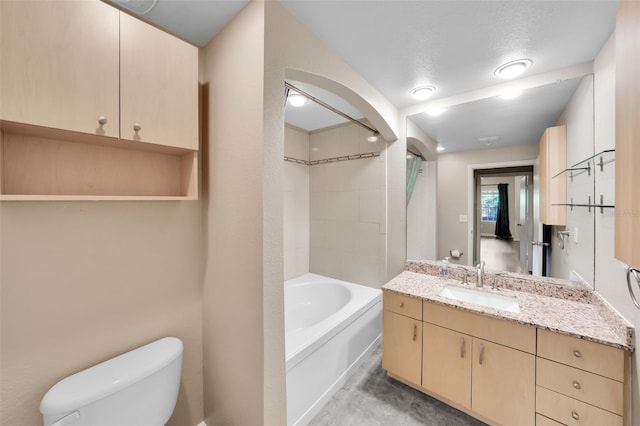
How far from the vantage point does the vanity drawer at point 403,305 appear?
1708 millimetres

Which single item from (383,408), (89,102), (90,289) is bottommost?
(383,408)

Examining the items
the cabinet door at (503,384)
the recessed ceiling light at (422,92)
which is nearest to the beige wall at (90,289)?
the cabinet door at (503,384)

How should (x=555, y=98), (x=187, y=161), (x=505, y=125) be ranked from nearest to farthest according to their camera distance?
(x=187, y=161) < (x=555, y=98) < (x=505, y=125)

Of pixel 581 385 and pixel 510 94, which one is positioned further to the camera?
pixel 510 94

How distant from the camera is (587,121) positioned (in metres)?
1.48

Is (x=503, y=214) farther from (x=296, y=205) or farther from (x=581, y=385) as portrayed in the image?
(x=296, y=205)

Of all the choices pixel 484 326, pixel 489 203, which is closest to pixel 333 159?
pixel 489 203

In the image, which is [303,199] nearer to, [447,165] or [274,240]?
[447,165]

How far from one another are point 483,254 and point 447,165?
842 millimetres

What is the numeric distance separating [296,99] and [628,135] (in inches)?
76.5

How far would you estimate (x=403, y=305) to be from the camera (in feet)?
5.83

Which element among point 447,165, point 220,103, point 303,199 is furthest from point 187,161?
point 447,165

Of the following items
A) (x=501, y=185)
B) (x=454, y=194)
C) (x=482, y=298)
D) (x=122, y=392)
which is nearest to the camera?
(x=122, y=392)

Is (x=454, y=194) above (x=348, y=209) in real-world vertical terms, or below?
above
